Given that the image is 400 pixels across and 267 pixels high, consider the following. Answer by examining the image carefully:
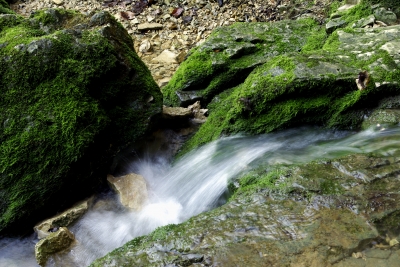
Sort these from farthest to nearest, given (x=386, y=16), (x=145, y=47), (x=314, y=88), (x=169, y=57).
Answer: (x=145, y=47), (x=169, y=57), (x=386, y=16), (x=314, y=88)

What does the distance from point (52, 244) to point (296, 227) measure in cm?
207

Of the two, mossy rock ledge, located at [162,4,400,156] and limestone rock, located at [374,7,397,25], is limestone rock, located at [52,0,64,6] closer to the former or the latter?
mossy rock ledge, located at [162,4,400,156]

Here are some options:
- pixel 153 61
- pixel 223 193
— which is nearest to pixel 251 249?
pixel 223 193

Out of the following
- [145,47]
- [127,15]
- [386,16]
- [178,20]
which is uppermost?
[127,15]

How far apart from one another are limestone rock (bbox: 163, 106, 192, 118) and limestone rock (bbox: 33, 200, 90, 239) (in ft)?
5.17

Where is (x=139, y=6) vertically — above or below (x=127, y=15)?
above

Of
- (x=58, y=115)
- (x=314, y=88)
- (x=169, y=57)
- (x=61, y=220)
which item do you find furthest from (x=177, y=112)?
(x=169, y=57)

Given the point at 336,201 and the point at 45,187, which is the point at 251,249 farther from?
the point at 45,187

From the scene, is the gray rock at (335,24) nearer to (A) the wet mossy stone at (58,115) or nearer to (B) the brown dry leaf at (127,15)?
(A) the wet mossy stone at (58,115)

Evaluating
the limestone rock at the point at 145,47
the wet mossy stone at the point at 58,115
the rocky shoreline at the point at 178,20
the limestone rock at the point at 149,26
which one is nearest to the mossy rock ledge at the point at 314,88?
the wet mossy stone at the point at 58,115

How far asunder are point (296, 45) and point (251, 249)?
4.20 meters

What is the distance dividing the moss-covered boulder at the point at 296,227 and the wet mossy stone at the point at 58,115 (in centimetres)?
139

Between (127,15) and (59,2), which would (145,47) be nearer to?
(127,15)

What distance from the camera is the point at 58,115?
11.3 ft
